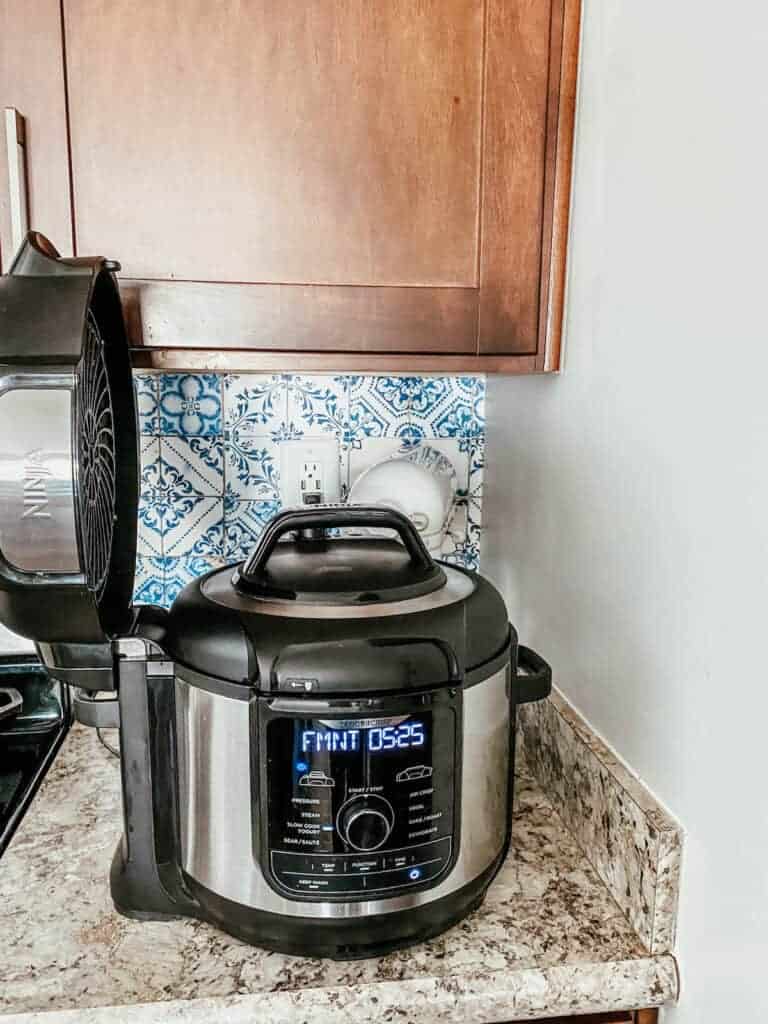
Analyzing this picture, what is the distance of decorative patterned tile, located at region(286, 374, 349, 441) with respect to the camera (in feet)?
3.79

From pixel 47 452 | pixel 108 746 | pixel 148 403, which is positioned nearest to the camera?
pixel 47 452

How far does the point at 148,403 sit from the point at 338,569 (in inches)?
22.3

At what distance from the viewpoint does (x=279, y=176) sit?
0.78 m

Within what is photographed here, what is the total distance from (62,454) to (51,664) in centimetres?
21

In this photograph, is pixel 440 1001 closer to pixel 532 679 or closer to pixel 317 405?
pixel 532 679

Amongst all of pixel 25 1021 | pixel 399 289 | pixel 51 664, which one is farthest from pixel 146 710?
pixel 399 289

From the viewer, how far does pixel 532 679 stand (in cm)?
77

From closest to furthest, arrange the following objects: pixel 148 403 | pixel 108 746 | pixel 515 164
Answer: pixel 515 164 → pixel 108 746 → pixel 148 403

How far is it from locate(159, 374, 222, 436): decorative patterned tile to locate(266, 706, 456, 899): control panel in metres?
0.63

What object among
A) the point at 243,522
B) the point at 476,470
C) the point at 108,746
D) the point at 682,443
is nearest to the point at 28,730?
the point at 108,746

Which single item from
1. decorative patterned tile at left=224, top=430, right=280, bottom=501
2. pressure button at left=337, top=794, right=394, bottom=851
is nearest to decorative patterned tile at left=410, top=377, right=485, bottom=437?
decorative patterned tile at left=224, top=430, right=280, bottom=501

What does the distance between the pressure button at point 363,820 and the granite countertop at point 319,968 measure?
0.38ft

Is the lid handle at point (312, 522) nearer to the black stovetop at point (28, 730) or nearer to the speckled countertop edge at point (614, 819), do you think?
the speckled countertop edge at point (614, 819)

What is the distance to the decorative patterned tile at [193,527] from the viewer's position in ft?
3.84
